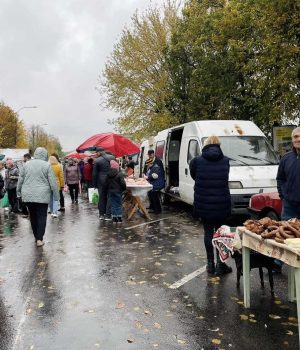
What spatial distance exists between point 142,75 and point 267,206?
2505 centimetres

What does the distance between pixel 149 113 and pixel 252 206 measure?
24.4 metres

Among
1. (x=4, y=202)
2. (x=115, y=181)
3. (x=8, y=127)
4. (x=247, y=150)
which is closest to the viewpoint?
(x=247, y=150)

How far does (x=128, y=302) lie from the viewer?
5.38 meters

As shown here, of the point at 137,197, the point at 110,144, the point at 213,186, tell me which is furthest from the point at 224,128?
the point at 110,144

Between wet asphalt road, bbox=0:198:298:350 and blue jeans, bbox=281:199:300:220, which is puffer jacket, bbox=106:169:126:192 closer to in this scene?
wet asphalt road, bbox=0:198:298:350

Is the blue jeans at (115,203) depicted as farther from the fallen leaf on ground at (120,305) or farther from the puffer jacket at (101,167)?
the fallen leaf on ground at (120,305)

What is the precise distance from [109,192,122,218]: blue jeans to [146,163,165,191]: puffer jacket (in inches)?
65.5

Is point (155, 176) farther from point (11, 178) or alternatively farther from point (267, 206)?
point (267, 206)

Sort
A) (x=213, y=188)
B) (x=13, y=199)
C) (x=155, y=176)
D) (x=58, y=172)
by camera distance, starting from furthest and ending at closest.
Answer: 1. (x=13, y=199)
2. (x=58, y=172)
3. (x=155, y=176)
4. (x=213, y=188)

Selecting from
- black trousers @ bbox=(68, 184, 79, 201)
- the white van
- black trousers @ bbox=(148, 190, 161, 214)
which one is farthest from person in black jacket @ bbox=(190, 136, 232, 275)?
black trousers @ bbox=(68, 184, 79, 201)

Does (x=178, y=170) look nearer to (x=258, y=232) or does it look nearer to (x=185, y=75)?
(x=258, y=232)

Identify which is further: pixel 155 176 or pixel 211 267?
pixel 155 176

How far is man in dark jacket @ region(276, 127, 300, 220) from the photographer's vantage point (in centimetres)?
572

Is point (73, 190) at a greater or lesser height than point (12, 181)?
lesser
